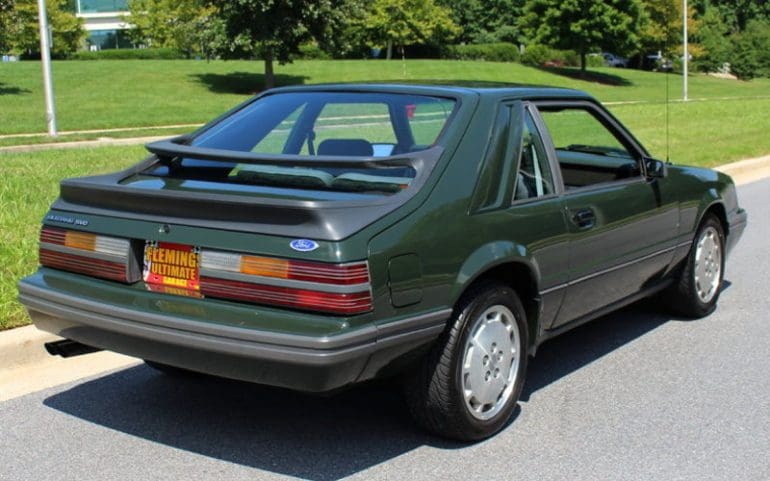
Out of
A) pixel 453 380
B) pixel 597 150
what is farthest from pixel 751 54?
pixel 453 380

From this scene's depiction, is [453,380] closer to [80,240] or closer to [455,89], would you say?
[455,89]

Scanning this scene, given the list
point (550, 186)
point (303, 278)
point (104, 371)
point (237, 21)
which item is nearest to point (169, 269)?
point (303, 278)

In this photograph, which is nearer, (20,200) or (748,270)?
(748,270)

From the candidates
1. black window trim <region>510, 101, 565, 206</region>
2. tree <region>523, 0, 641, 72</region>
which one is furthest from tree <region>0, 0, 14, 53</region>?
tree <region>523, 0, 641, 72</region>

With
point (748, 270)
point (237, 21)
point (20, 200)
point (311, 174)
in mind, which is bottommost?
point (748, 270)

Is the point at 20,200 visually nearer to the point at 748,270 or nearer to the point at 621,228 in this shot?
the point at 621,228

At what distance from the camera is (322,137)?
4.88 metres

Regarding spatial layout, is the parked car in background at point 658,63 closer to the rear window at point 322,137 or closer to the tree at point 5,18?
the rear window at point 322,137

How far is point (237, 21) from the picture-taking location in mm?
34625

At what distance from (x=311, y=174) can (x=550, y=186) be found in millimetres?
1289

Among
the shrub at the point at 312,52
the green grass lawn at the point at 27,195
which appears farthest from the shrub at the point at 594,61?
the green grass lawn at the point at 27,195

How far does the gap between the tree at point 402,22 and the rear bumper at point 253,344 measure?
55.1 meters

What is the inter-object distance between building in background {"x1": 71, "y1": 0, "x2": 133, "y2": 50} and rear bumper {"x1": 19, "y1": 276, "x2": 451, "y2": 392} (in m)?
75.5

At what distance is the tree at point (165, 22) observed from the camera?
43.3m
